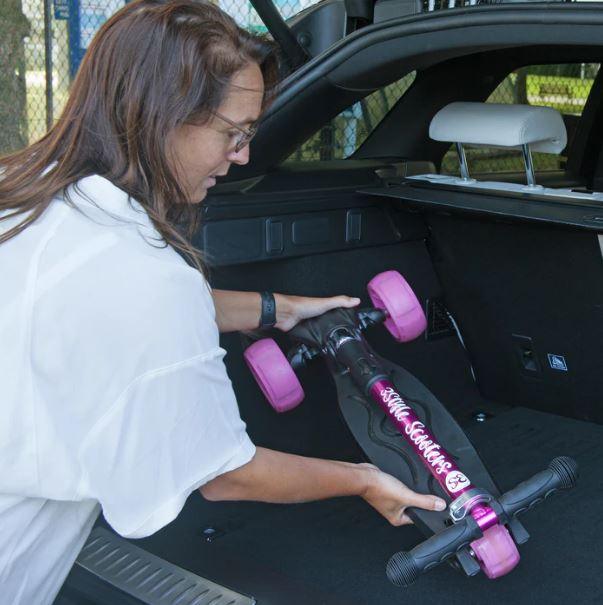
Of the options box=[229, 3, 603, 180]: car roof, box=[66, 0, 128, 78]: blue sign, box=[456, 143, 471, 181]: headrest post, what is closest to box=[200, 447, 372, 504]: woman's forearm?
box=[229, 3, 603, 180]: car roof

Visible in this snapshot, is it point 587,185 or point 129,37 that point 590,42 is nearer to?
point 129,37

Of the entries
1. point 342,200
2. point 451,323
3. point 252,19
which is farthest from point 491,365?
point 252,19

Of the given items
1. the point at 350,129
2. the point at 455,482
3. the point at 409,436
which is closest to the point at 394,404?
the point at 409,436

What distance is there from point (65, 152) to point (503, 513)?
1.21 metres

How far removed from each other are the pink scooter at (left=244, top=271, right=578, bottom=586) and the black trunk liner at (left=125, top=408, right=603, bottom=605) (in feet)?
0.48

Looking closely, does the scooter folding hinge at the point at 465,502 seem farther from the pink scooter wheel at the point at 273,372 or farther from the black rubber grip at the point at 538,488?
the pink scooter wheel at the point at 273,372

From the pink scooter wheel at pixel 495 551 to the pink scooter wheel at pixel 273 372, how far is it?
0.64 m

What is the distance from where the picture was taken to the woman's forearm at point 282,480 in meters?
1.45

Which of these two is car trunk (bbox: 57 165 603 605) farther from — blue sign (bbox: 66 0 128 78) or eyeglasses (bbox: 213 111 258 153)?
blue sign (bbox: 66 0 128 78)

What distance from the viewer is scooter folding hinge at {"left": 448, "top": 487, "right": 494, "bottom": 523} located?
196 centimetres

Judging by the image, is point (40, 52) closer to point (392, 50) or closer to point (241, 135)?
point (392, 50)

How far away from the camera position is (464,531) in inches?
74.6

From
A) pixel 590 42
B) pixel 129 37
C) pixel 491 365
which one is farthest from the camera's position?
pixel 491 365

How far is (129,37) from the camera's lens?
1398 mm
